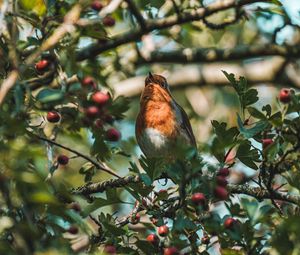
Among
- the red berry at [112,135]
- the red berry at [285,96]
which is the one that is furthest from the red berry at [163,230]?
the red berry at [285,96]

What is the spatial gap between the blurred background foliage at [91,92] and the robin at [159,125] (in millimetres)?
139

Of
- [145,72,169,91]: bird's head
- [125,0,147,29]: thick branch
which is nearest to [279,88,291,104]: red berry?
[125,0,147,29]: thick branch

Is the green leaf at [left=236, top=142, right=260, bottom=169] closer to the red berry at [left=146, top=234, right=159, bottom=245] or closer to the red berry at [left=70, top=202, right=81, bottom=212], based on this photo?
the red berry at [left=146, top=234, right=159, bottom=245]

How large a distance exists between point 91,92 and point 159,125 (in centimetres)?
249

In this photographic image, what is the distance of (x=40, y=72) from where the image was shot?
3.27m

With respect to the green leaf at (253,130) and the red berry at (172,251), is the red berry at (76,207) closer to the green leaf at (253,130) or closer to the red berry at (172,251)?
the red berry at (172,251)

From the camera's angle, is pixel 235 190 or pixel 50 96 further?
pixel 235 190

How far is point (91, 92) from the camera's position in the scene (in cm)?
293

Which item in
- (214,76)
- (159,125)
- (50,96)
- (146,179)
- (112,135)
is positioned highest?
(50,96)

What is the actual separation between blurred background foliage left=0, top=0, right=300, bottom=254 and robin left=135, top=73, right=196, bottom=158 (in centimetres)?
14

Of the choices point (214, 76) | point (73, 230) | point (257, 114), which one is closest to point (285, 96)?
point (257, 114)

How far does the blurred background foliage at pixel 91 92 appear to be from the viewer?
7.62 feet

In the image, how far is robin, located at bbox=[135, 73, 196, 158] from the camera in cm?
533

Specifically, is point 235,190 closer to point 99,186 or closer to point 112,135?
point 99,186
